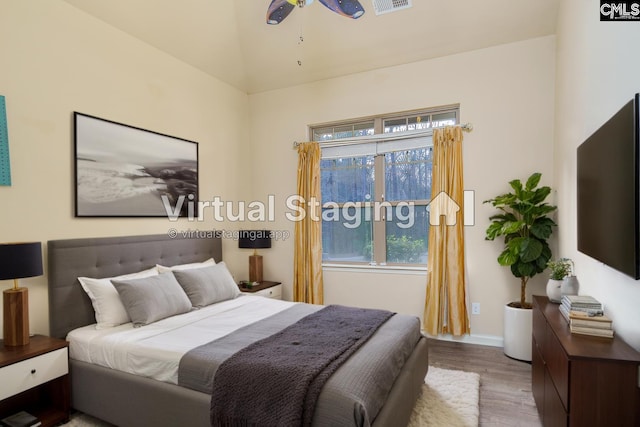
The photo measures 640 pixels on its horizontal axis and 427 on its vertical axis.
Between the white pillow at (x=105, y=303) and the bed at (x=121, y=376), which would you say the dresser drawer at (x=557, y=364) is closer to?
the bed at (x=121, y=376)

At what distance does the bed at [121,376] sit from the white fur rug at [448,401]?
0.13m

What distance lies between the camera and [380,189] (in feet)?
14.0

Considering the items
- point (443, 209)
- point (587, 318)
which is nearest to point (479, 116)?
point (443, 209)

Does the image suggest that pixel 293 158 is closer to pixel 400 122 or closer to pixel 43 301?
pixel 400 122

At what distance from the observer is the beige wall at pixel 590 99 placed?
1.65 meters

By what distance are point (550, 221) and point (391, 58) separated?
2.41 m

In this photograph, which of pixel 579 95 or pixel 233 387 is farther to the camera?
pixel 579 95

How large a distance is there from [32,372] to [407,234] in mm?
3541

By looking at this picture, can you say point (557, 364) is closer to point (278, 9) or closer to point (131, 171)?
point (278, 9)

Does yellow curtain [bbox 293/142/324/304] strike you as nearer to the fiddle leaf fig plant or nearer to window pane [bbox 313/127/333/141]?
window pane [bbox 313/127/333/141]

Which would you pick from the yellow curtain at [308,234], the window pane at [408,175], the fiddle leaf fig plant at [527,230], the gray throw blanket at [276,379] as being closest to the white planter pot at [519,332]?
the fiddle leaf fig plant at [527,230]

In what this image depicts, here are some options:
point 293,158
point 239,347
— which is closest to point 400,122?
point 293,158

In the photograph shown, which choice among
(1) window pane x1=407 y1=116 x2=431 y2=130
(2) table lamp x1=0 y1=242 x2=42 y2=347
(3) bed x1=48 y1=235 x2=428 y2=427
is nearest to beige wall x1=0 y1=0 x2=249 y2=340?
(3) bed x1=48 y1=235 x2=428 y2=427

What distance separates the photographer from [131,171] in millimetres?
3266
